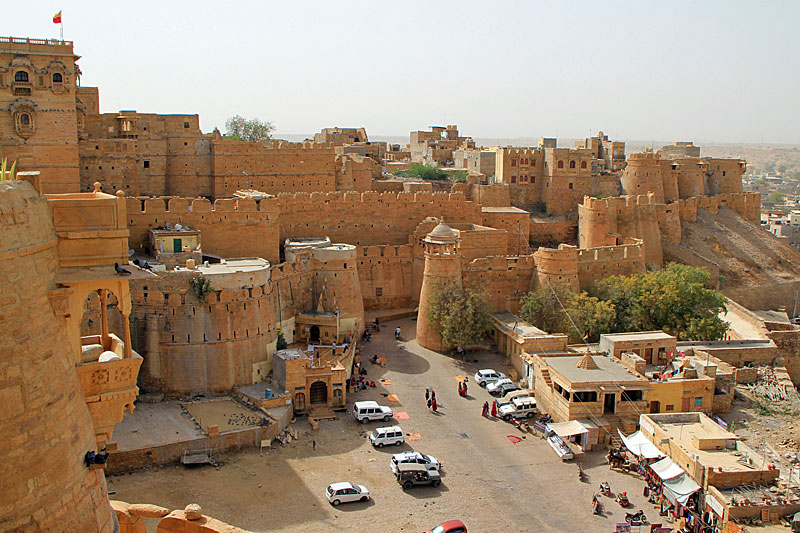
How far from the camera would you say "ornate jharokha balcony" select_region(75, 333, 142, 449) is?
5.98 meters

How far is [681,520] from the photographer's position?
720 inches

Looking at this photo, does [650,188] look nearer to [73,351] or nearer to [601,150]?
[601,150]

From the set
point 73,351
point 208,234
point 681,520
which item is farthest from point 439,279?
point 73,351

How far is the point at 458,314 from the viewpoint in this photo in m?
27.9

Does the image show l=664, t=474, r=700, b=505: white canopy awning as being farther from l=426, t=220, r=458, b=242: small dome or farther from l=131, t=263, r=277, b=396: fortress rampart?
l=131, t=263, r=277, b=396: fortress rampart

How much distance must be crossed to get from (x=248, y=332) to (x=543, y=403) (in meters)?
10.1

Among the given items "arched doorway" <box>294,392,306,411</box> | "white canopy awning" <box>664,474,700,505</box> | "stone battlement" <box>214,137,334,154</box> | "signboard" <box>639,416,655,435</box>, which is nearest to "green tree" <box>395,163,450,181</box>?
"stone battlement" <box>214,137,334,154</box>

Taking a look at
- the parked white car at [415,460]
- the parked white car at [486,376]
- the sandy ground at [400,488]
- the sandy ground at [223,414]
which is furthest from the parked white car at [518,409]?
the sandy ground at [223,414]

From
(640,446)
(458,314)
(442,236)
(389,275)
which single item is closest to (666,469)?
(640,446)

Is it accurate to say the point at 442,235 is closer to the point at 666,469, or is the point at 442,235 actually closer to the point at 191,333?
the point at 191,333

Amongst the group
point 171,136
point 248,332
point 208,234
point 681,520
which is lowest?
point 681,520

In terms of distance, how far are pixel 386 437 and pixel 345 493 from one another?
3.42m

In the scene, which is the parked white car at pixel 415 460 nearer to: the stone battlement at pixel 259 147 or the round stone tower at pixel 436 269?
the round stone tower at pixel 436 269

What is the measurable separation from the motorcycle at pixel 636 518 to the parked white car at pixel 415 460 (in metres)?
4.91
